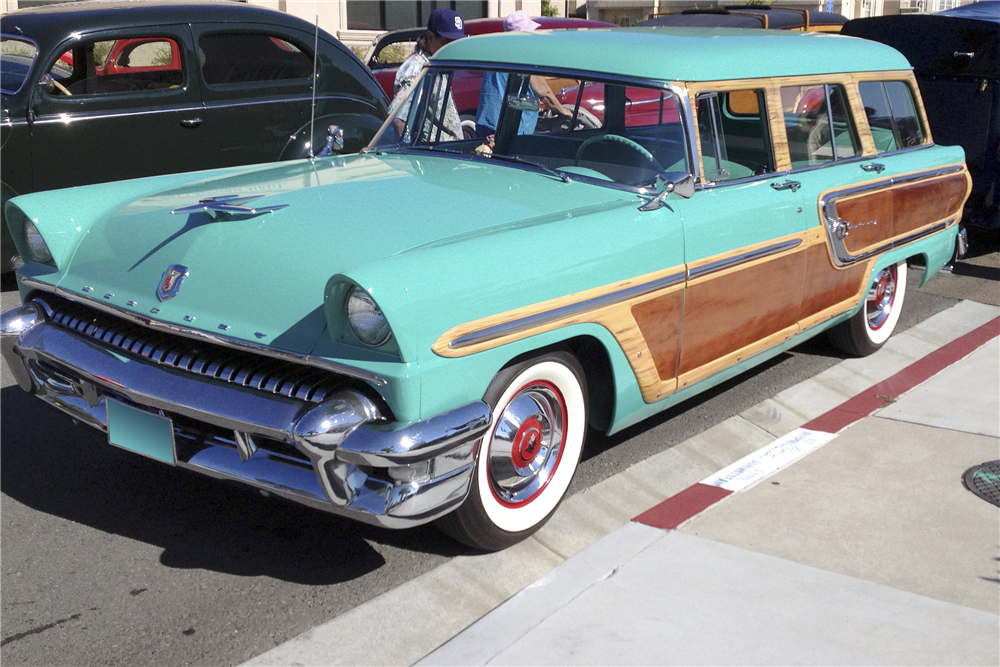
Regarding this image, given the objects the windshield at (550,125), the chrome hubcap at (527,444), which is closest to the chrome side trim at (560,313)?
the chrome hubcap at (527,444)

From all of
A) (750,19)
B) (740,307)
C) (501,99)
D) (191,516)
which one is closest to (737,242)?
(740,307)

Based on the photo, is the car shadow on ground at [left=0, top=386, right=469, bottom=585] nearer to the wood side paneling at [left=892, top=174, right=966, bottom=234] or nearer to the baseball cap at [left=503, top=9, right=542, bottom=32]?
the wood side paneling at [left=892, top=174, right=966, bottom=234]

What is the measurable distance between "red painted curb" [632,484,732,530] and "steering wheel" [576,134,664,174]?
1.23 meters

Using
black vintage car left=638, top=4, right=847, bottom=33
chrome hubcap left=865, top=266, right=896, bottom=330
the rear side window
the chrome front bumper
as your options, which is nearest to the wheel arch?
the chrome front bumper

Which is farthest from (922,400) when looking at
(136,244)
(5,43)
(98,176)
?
(5,43)

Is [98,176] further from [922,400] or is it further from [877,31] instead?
[877,31]

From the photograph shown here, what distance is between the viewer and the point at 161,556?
3236 mm

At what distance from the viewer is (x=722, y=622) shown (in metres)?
2.84

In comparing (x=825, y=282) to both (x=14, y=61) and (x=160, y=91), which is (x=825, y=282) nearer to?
(x=160, y=91)

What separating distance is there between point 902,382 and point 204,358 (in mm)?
3637

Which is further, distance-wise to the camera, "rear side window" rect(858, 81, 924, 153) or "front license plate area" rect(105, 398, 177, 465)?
"rear side window" rect(858, 81, 924, 153)

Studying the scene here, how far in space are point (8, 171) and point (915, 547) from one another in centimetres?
535

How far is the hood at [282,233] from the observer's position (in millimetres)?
2939

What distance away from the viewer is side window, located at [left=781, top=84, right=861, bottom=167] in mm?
4402
